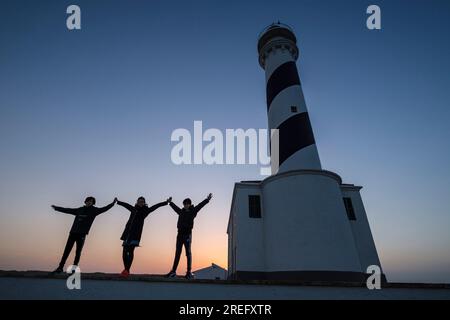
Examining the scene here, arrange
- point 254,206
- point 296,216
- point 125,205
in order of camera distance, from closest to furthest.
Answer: point 125,205, point 296,216, point 254,206

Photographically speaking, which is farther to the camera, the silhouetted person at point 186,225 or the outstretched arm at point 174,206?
the outstretched arm at point 174,206

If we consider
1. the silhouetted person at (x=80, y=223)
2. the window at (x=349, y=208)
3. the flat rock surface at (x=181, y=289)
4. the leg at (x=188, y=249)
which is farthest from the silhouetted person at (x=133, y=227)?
the window at (x=349, y=208)

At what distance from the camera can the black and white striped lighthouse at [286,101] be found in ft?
36.3

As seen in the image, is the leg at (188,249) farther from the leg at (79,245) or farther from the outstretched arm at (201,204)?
the leg at (79,245)

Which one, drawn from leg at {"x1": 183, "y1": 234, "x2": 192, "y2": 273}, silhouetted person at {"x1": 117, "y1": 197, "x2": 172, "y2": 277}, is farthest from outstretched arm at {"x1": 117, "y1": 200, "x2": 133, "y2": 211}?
leg at {"x1": 183, "y1": 234, "x2": 192, "y2": 273}

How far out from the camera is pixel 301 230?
9.02 m

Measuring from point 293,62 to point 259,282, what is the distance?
1306 centimetres

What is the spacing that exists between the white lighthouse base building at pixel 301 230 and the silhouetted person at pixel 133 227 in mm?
5743

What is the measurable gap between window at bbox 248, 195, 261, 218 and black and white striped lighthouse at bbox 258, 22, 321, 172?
6.23ft

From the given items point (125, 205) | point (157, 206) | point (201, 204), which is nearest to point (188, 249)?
point (201, 204)

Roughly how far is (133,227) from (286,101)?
9987 millimetres

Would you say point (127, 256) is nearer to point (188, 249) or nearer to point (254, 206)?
point (188, 249)

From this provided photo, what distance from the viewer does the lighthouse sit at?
8617mm
